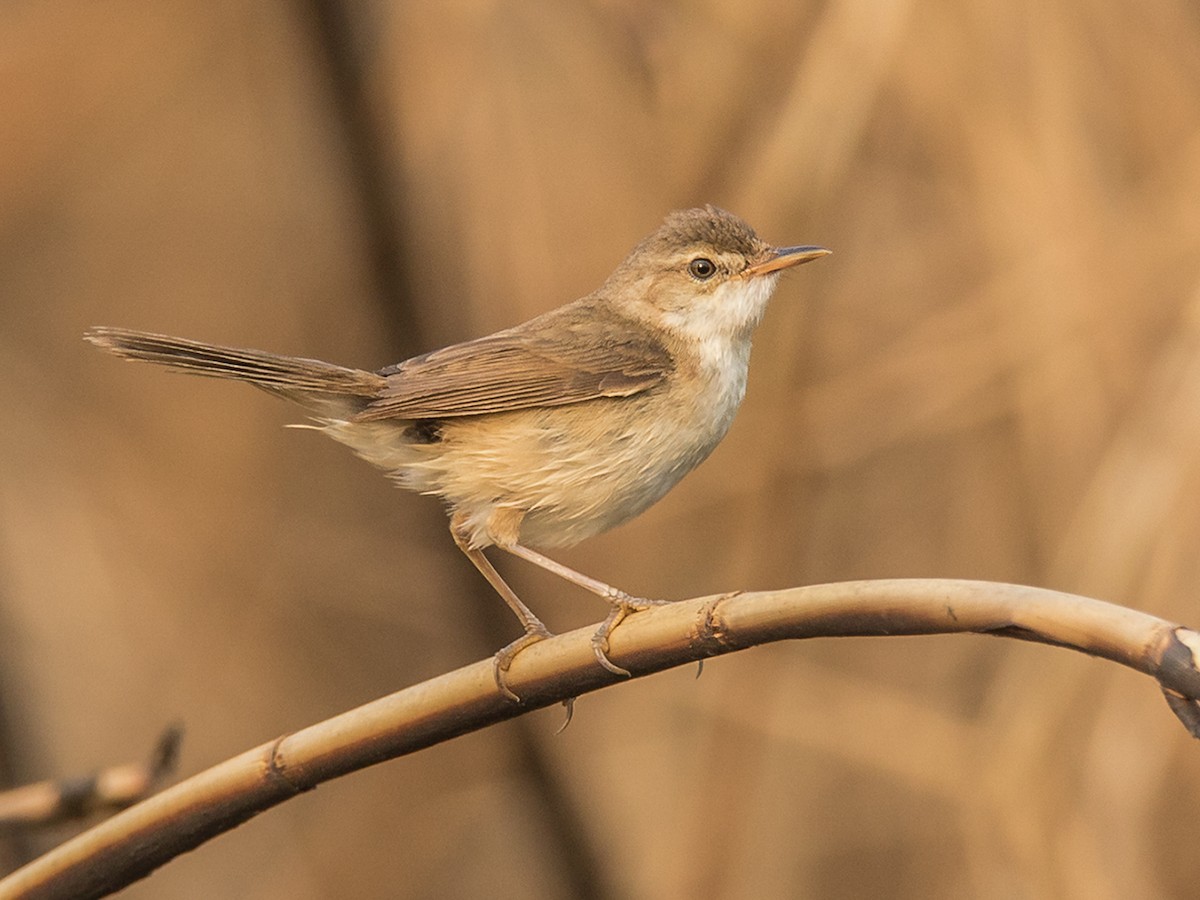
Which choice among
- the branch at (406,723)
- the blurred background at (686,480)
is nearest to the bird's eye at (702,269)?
the blurred background at (686,480)

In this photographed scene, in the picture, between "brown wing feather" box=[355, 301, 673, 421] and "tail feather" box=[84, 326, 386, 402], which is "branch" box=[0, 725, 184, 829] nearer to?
"tail feather" box=[84, 326, 386, 402]

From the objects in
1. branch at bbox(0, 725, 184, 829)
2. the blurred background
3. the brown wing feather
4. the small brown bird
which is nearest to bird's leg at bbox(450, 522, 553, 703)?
the small brown bird

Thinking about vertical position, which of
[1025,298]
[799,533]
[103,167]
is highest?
[103,167]

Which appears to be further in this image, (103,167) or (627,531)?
(103,167)

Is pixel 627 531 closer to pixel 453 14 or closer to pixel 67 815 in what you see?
pixel 453 14

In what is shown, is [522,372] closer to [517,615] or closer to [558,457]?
[558,457]

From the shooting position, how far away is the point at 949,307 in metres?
4.92

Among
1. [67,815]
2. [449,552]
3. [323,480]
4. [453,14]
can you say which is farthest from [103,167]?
[67,815]

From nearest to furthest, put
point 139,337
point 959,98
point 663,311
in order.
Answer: point 139,337
point 663,311
point 959,98

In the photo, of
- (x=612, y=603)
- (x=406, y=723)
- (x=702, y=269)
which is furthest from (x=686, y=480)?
(x=406, y=723)

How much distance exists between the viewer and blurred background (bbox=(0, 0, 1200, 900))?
13.0 ft

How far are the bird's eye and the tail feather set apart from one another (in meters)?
0.87

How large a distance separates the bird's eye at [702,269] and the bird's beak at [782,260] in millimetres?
90

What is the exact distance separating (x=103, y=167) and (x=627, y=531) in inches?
112
